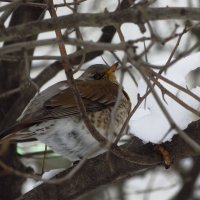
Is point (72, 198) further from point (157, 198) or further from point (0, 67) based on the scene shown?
point (157, 198)

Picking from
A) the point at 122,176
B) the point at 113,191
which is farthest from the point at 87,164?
the point at 113,191

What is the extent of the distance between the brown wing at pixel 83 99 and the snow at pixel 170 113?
0.43 metres

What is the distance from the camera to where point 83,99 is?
4.57 m

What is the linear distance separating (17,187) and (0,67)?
1.16 meters

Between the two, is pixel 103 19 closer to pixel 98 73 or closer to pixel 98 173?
pixel 98 173

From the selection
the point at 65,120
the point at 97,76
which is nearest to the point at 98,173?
the point at 65,120

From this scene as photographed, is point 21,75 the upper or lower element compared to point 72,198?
upper

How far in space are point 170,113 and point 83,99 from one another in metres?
0.86

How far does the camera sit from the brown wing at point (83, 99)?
166 inches

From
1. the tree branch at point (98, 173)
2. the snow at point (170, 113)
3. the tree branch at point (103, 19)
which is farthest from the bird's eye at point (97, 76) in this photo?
the tree branch at point (103, 19)

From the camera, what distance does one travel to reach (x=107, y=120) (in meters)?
4.46

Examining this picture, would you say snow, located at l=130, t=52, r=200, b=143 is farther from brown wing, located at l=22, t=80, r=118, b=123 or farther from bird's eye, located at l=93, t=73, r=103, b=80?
bird's eye, located at l=93, t=73, r=103, b=80

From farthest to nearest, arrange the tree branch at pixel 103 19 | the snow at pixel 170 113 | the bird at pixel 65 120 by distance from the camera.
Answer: the bird at pixel 65 120 → the snow at pixel 170 113 → the tree branch at pixel 103 19

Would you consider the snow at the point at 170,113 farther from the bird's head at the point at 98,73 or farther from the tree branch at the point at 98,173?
the bird's head at the point at 98,73
